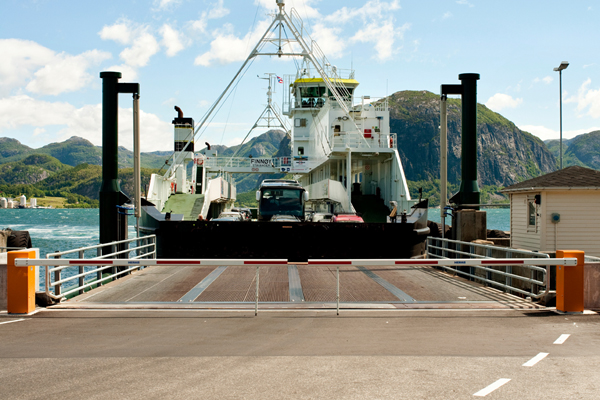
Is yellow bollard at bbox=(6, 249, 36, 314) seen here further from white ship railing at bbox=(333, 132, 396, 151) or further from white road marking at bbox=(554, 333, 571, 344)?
white ship railing at bbox=(333, 132, 396, 151)

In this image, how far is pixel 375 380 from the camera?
5.34 meters

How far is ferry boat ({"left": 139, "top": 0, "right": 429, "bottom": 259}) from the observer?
18203 mm

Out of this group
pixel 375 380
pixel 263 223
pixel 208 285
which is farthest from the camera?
pixel 263 223

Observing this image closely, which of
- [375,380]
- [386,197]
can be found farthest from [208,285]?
[386,197]

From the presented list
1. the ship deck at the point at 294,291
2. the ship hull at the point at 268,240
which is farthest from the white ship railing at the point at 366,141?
the ship deck at the point at 294,291

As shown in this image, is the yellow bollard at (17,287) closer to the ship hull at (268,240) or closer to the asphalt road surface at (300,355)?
the asphalt road surface at (300,355)

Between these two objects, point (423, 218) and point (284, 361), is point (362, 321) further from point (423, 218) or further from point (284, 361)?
point (423, 218)

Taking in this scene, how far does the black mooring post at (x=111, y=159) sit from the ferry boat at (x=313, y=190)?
3.52m

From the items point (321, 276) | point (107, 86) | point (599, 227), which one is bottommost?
point (321, 276)

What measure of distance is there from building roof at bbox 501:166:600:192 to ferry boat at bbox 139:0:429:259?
14.4 feet

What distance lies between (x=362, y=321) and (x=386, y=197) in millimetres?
23094

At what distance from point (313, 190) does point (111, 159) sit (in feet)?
76.2

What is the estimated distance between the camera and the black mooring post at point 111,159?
14.7 m

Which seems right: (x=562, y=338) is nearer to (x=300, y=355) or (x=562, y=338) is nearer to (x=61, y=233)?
(x=300, y=355)
